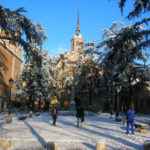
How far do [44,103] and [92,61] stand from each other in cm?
1064

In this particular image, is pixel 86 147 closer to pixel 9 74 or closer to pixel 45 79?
pixel 45 79

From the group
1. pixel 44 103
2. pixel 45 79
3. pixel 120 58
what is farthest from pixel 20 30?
pixel 44 103

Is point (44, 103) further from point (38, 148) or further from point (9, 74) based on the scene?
point (38, 148)

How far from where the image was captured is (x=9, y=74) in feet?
345

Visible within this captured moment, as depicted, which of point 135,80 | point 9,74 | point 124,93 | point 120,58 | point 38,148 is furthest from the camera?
point 9,74

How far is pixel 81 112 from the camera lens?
34938 millimetres

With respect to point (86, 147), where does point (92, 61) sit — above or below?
above

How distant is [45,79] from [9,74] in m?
27.3

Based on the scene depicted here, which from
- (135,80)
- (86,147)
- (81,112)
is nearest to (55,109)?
(81,112)

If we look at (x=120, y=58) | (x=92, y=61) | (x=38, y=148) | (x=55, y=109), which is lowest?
(x=38, y=148)

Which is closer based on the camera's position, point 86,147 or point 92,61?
point 86,147

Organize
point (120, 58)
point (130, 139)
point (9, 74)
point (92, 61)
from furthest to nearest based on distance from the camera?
point (9, 74), point (92, 61), point (120, 58), point (130, 139)

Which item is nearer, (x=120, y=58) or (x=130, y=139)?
(x=130, y=139)

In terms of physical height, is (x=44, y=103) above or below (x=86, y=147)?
above
